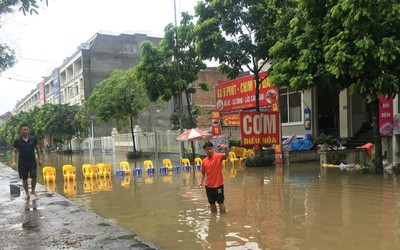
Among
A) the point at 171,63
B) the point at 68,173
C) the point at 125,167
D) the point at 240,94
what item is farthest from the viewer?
the point at 240,94

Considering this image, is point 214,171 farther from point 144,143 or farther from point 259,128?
point 144,143

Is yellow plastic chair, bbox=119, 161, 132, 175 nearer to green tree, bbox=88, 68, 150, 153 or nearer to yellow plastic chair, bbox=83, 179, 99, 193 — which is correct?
yellow plastic chair, bbox=83, 179, 99, 193

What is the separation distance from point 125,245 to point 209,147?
2.77 m

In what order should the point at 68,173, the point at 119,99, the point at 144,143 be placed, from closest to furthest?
1. the point at 68,173
2. the point at 119,99
3. the point at 144,143

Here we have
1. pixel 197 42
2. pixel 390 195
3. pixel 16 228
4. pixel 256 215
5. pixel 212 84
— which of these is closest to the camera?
pixel 16 228

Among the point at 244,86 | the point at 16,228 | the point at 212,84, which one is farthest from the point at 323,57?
the point at 212,84

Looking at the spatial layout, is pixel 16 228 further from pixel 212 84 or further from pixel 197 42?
pixel 212 84

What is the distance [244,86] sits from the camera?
2180 cm

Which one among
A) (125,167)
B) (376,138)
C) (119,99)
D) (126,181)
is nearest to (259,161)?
(376,138)

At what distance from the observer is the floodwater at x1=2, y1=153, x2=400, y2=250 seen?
225 inches

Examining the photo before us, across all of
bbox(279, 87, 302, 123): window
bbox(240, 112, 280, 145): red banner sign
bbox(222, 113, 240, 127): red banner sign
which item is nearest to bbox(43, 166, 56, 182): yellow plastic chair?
bbox(240, 112, 280, 145): red banner sign

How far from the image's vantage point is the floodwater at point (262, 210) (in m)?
5.70

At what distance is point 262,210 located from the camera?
782cm

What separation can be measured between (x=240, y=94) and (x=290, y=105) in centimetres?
291
